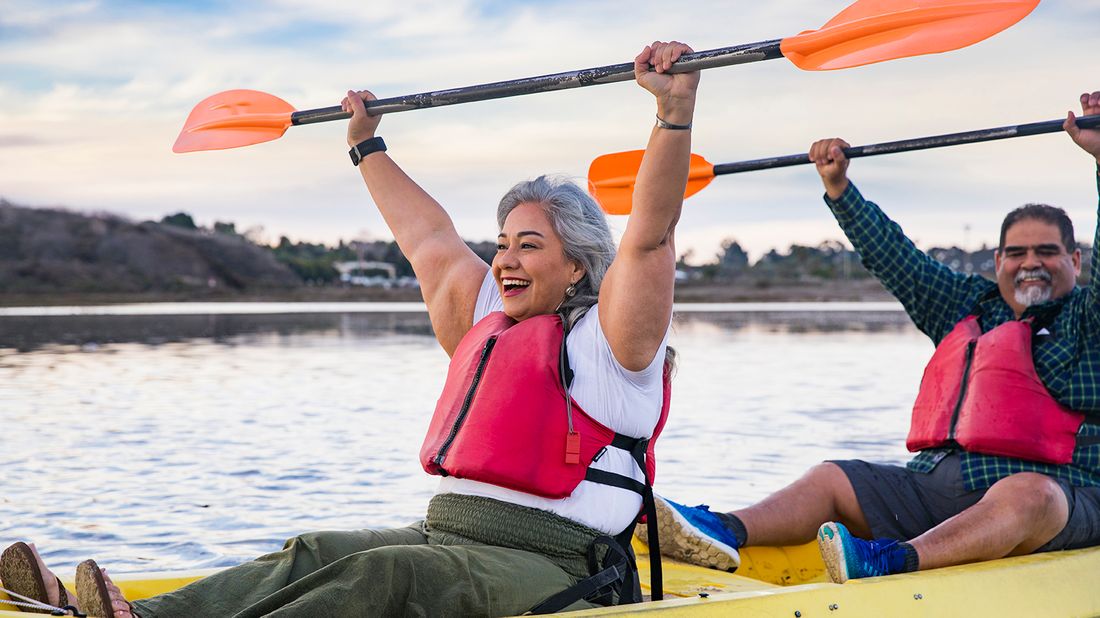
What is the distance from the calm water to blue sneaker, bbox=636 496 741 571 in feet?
7.41

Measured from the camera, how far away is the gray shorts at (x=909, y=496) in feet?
12.3

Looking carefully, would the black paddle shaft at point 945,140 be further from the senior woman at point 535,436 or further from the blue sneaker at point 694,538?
the senior woman at point 535,436

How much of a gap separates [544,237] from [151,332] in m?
21.0

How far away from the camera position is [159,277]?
58.9 meters

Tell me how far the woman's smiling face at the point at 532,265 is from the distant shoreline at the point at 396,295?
42.5 meters

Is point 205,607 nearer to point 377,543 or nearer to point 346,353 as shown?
point 377,543

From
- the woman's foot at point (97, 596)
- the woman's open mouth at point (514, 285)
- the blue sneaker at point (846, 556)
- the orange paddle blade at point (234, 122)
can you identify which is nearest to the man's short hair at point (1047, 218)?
the blue sneaker at point (846, 556)

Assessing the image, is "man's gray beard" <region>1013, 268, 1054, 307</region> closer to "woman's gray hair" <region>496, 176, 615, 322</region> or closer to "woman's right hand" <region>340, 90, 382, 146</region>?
"woman's gray hair" <region>496, 176, 615, 322</region>

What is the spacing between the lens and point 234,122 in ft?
13.6

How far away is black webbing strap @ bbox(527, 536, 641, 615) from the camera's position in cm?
255

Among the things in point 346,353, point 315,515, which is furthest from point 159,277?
point 315,515

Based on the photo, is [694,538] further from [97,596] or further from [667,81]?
[97,596]

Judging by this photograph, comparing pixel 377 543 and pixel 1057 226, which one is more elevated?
pixel 1057 226

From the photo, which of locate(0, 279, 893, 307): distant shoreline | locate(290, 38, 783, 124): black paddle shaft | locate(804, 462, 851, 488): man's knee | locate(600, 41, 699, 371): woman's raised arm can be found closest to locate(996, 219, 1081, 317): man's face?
locate(804, 462, 851, 488): man's knee
